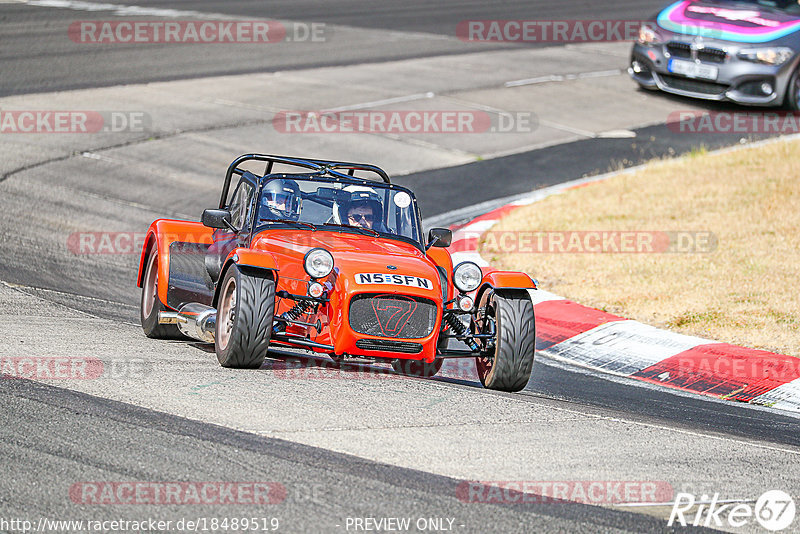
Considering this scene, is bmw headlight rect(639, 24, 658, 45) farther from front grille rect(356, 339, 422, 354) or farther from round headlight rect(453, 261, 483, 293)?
front grille rect(356, 339, 422, 354)

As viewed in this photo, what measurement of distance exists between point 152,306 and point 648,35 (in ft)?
39.6

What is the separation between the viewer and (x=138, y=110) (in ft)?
55.1

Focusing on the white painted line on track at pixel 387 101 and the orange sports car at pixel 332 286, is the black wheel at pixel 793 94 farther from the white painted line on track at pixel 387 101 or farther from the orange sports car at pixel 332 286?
the orange sports car at pixel 332 286

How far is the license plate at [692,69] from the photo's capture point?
1792 cm

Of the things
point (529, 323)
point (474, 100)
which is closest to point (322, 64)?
point (474, 100)

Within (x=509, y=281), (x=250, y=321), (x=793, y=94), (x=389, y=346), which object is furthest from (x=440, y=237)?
(x=793, y=94)

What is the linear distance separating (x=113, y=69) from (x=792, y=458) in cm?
1559

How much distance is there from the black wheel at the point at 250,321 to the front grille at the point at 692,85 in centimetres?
1279

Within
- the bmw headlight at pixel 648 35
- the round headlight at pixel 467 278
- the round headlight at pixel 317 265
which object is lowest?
the round headlight at pixel 467 278

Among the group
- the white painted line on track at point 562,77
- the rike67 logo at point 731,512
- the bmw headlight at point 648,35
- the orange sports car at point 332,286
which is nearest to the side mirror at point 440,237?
the orange sports car at point 332,286

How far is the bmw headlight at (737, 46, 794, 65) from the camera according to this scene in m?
17.6

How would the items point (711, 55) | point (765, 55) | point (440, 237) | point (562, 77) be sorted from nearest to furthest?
point (440, 237)
point (765, 55)
point (711, 55)
point (562, 77)

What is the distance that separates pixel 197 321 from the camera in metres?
7.95

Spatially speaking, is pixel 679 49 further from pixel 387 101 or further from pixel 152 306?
pixel 152 306
